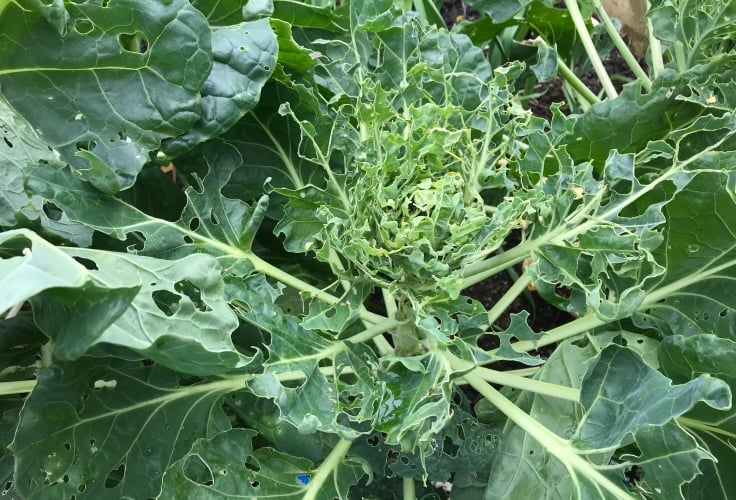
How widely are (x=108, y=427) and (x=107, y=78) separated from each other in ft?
1.63

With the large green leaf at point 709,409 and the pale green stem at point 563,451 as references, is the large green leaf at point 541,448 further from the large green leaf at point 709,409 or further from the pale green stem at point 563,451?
the large green leaf at point 709,409

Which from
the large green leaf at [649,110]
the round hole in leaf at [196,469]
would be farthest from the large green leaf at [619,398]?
the round hole in leaf at [196,469]

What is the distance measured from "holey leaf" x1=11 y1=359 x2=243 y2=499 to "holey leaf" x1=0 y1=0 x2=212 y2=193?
0.29m

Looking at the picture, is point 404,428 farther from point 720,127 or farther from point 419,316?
→ point 720,127

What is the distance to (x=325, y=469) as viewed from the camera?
3.11 feet

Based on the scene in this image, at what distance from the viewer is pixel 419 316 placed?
2.49ft

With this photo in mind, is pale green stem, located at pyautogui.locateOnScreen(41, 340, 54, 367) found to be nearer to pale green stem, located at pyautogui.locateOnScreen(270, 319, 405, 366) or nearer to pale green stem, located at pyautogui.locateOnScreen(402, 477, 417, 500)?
pale green stem, located at pyautogui.locateOnScreen(270, 319, 405, 366)

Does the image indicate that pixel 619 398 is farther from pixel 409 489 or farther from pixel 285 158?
pixel 285 158

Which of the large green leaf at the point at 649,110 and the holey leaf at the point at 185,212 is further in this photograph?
the large green leaf at the point at 649,110

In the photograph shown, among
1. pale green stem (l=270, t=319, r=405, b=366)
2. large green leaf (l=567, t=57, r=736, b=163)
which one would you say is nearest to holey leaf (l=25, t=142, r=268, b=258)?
pale green stem (l=270, t=319, r=405, b=366)

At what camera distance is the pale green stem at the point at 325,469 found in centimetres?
92

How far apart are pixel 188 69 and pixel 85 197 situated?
220mm

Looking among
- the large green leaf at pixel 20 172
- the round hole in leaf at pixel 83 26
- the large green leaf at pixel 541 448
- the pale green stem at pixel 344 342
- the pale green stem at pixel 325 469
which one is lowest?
the large green leaf at pixel 541 448

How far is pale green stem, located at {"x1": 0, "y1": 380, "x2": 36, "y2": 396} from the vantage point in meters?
0.95
